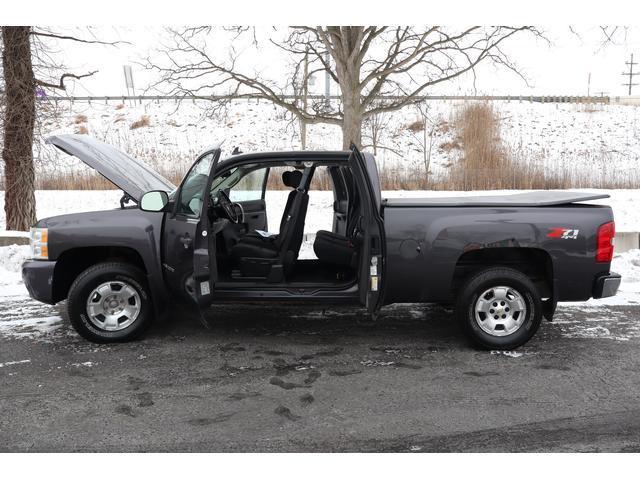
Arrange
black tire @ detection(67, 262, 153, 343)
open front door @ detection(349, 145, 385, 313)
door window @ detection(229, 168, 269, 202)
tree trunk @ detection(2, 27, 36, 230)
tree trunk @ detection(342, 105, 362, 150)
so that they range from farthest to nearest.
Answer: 1. tree trunk @ detection(342, 105, 362, 150)
2. tree trunk @ detection(2, 27, 36, 230)
3. door window @ detection(229, 168, 269, 202)
4. black tire @ detection(67, 262, 153, 343)
5. open front door @ detection(349, 145, 385, 313)

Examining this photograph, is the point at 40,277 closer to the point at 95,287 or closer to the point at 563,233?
the point at 95,287

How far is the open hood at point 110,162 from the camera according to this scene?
17.9 ft

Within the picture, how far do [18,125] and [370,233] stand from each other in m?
8.15

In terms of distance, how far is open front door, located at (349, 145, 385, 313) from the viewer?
491 cm

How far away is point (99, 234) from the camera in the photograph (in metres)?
5.38

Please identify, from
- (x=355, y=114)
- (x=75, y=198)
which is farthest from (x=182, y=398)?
(x=75, y=198)

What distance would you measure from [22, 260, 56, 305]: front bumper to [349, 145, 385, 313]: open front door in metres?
2.86

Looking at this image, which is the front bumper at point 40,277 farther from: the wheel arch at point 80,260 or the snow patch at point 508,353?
the snow patch at point 508,353

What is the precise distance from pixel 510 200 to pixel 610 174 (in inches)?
537

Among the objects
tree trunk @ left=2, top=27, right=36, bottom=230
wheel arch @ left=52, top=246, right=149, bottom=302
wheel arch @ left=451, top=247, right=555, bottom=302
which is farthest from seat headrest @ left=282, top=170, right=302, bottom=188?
tree trunk @ left=2, top=27, right=36, bottom=230

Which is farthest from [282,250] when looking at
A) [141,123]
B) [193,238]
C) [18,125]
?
[141,123]

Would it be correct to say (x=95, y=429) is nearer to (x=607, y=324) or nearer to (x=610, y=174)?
(x=607, y=324)

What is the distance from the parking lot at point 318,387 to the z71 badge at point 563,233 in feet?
3.32

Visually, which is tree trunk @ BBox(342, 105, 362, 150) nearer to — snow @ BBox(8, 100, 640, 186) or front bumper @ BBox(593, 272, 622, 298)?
front bumper @ BBox(593, 272, 622, 298)
